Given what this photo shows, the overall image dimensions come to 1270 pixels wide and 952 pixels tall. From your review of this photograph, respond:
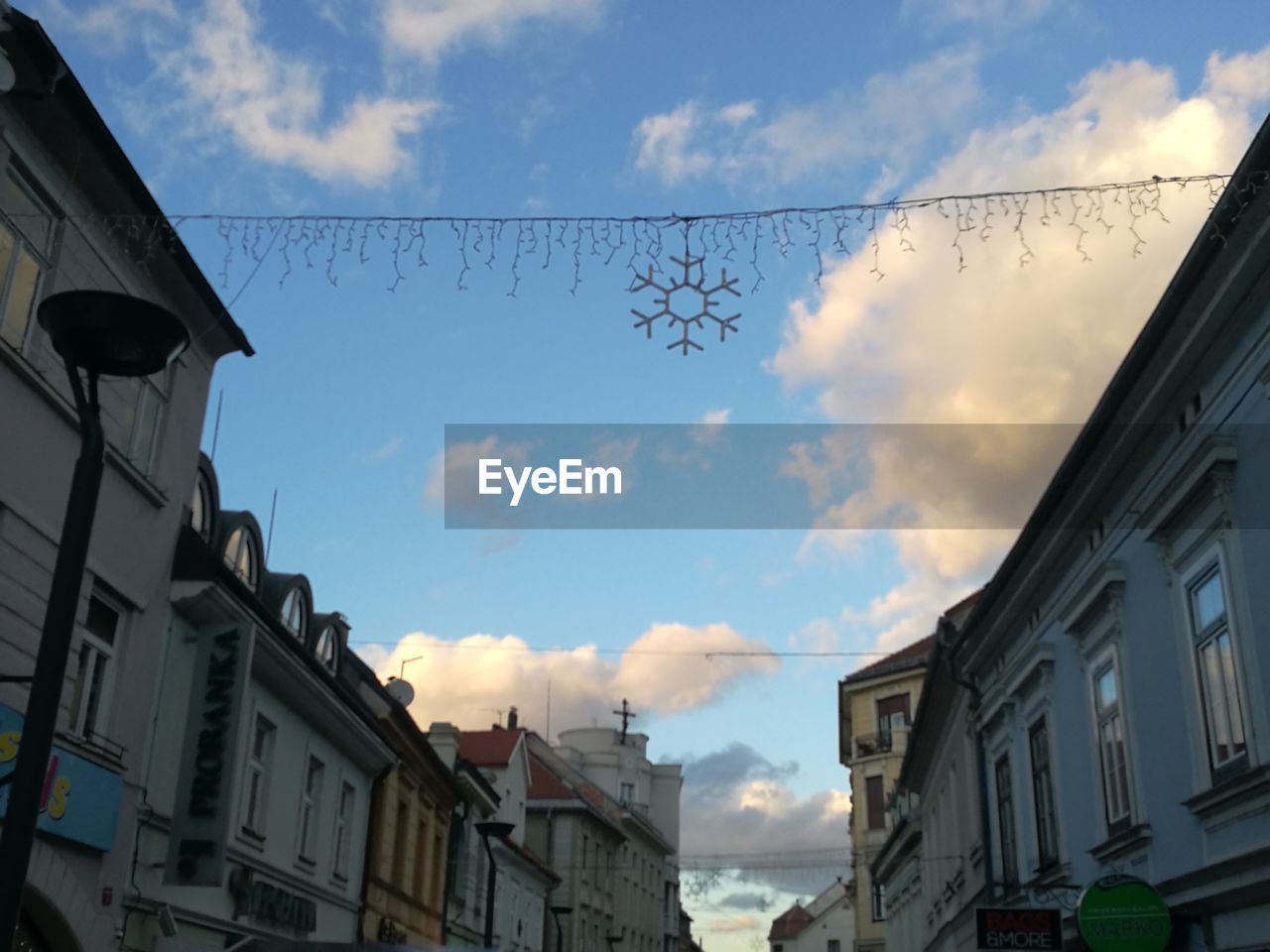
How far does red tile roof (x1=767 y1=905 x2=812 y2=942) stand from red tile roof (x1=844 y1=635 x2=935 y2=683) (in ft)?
199

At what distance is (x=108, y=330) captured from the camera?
18.8 feet

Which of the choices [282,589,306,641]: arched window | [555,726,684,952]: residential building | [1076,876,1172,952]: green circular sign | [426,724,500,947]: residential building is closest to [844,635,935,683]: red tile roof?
[555,726,684,952]: residential building

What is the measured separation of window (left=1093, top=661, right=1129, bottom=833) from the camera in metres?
12.7

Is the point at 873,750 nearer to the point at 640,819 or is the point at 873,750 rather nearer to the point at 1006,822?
the point at 640,819

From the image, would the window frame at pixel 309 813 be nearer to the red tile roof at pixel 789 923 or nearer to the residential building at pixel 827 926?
the residential building at pixel 827 926

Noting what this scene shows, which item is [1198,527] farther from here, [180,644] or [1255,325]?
[180,644]

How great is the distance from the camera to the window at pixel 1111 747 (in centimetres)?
1267

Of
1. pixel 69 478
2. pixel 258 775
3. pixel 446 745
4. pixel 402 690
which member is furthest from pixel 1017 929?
pixel 446 745

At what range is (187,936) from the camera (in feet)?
47.1

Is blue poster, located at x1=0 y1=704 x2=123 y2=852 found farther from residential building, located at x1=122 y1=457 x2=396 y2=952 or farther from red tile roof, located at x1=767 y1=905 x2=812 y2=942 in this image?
red tile roof, located at x1=767 y1=905 x2=812 y2=942

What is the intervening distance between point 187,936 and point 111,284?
703cm

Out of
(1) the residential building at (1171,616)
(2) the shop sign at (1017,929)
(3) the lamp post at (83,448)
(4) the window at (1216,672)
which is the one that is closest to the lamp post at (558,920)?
(1) the residential building at (1171,616)

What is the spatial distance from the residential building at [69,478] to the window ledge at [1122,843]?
9.06 meters

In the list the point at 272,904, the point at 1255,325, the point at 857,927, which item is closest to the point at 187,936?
the point at 272,904
